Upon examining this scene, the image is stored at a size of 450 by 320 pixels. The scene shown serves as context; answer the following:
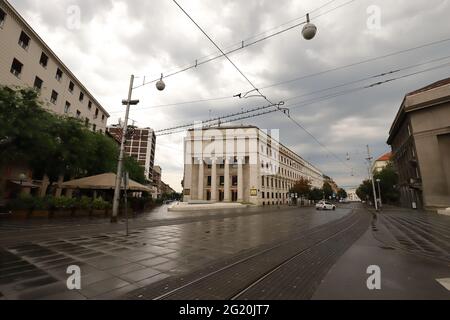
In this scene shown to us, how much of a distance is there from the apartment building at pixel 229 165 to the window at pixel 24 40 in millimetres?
36415

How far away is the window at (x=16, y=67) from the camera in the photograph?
69.4ft

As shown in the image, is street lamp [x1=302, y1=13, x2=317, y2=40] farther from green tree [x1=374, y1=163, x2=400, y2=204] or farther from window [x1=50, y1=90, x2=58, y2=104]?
green tree [x1=374, y1=163, x2=400, y2=204]

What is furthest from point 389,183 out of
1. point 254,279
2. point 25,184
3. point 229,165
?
point 25,184

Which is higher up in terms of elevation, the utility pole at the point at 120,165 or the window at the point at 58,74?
the window at the point at 58,74

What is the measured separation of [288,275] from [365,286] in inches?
57.4

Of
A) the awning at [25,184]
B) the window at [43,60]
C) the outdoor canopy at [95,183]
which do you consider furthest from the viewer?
the window at [43,60]

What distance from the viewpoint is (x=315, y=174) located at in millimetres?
104875

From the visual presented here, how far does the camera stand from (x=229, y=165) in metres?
55.4
